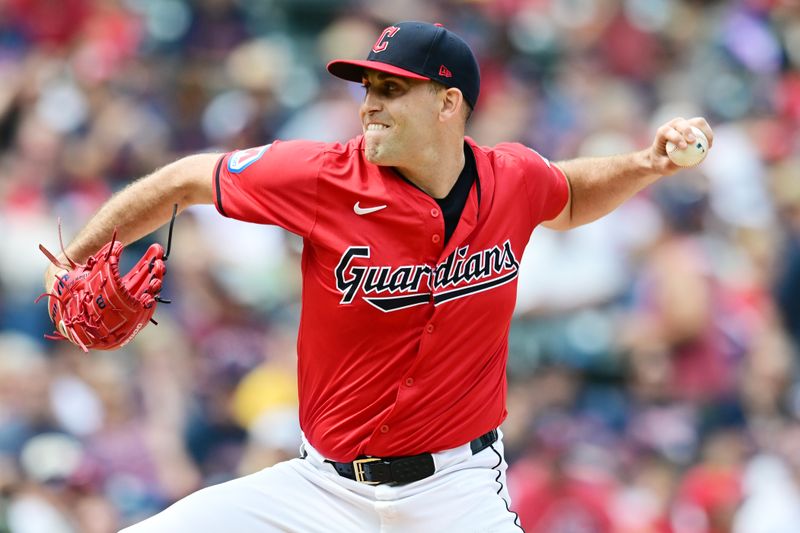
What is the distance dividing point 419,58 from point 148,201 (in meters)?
0.96

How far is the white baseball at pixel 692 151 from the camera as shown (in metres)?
4.12

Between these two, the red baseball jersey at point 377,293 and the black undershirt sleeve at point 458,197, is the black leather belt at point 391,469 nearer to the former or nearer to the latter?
the red baseball jersey at point 377,293

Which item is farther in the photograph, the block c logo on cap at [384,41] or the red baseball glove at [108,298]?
the block c logo on cap at [384,41]

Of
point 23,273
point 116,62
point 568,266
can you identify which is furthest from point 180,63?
point 568,266

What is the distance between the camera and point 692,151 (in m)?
4.13

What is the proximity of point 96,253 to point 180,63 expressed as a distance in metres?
5.53

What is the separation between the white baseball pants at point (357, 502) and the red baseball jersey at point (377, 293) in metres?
0.09

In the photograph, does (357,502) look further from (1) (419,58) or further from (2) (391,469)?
(1) (419,58)

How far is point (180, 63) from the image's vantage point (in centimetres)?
941

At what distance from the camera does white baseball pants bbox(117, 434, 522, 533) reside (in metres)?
3.98

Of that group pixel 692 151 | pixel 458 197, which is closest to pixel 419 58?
pixel 458 197

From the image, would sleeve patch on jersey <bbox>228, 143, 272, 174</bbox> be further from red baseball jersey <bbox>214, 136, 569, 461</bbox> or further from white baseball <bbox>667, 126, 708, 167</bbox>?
white baseball <bbox>667, 126, 708, 167</bbox>

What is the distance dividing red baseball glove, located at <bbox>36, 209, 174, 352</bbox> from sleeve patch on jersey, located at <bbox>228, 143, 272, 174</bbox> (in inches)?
14.6

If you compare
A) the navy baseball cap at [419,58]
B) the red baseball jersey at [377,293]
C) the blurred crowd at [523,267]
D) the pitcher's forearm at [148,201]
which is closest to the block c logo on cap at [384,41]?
the navy baseball cap at [419,58]
